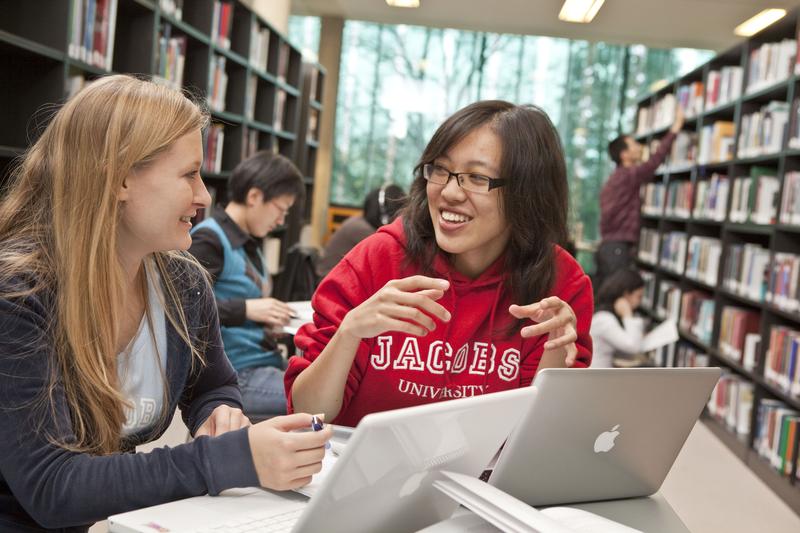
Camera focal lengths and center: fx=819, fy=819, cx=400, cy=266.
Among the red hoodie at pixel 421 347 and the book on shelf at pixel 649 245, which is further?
the book on shelf at pixel 649 245

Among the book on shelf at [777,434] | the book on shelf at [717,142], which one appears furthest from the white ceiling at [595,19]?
the book on shelf at [777,434]

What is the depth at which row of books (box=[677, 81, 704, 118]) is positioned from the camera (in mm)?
5664

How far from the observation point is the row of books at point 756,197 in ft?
13.6

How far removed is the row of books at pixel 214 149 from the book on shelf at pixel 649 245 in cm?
342

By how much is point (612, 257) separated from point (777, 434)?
8.51 feet

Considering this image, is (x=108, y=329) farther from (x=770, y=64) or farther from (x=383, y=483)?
(x=770, y=64)

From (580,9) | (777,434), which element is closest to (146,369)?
(777,434)

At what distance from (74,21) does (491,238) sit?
1966 millimetres

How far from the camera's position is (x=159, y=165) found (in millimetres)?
1228

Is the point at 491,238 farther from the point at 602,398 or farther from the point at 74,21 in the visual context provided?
the point at 74,21

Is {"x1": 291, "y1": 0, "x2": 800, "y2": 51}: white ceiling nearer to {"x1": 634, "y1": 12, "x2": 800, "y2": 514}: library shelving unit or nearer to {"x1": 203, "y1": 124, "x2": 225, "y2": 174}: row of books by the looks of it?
{"x1": 634, "y1": 12, "x2": 800, "y2": 514}: library shelving unit

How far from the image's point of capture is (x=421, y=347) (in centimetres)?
163

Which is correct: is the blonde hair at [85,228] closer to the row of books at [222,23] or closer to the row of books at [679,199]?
the row of books at [222,23]

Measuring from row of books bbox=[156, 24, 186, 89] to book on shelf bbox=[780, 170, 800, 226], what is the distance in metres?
2.87
